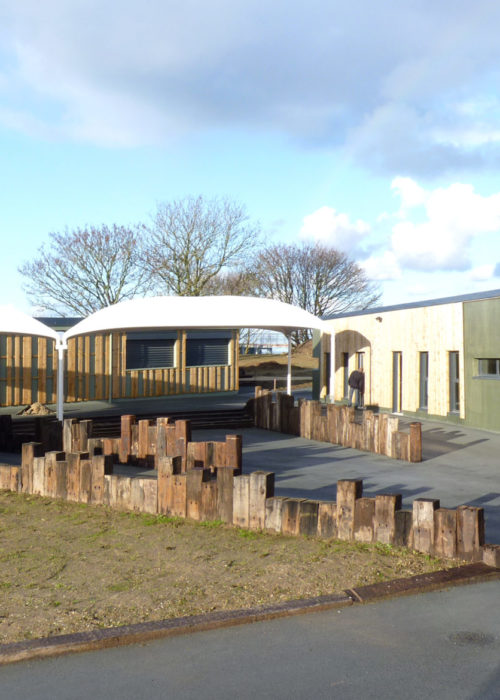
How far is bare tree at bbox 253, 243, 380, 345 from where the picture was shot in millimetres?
49156

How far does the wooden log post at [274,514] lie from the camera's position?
711 centimetres

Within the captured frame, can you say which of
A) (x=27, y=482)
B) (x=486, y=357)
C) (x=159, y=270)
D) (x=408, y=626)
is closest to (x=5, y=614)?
(x=408, y=626)

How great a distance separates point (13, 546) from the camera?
682 cm

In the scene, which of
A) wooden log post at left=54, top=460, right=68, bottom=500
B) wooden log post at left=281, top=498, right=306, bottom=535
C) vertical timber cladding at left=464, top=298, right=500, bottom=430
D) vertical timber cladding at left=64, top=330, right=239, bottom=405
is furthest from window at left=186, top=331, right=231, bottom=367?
wooden log post at left=281, top=498, right=306, bottom=535

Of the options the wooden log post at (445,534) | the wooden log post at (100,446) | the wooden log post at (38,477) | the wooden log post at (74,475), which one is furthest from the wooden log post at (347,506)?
the wooden log post at (100,446)

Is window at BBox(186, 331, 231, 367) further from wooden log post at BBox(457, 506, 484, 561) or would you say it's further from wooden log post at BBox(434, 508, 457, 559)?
wooden log post at BBox(457, 506, 484, 561)

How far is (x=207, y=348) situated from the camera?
32.0m

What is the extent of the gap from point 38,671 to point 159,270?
36.1 metres

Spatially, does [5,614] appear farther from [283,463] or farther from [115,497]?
[283,463]

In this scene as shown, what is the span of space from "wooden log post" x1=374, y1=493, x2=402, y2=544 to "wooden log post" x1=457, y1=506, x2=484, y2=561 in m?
0.63

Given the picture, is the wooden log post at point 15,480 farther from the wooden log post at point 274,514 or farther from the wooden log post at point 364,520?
the wooden log post at point 364,520

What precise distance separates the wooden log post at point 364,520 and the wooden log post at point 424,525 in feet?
1.41

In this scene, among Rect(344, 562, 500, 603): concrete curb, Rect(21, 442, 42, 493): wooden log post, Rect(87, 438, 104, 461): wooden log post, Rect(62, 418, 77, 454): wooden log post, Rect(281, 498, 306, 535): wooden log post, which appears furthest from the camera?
Rect(62, 418, 77, 454): wooden log post

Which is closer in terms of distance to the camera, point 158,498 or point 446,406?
point 158,498
